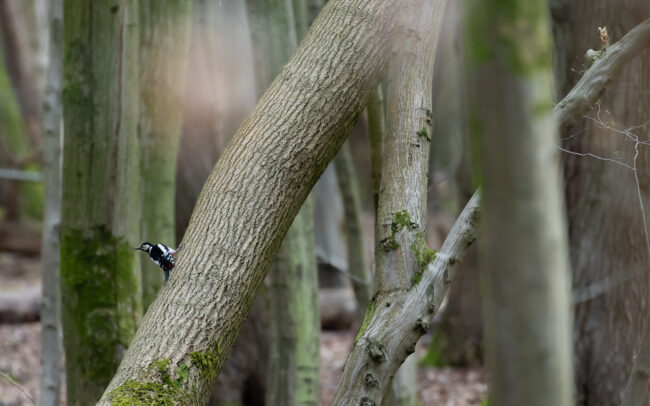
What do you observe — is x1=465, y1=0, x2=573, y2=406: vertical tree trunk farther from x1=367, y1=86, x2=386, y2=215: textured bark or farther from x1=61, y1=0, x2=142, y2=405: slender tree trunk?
x1=367, y1=86, x2=386, y2=215: textured bark

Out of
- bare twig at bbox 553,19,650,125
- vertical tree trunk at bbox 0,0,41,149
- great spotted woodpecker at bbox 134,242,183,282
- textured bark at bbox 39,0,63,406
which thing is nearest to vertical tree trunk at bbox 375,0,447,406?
bare twig at bbox 553,19,650,125

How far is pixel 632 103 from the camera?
5.09 m

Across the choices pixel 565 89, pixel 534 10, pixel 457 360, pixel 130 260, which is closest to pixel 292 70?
pixel 130 260

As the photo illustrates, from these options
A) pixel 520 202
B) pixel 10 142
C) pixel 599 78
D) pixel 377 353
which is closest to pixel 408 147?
pixel 599 78

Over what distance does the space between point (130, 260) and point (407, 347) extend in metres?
2.16

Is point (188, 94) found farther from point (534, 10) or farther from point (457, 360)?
point (534, 10)

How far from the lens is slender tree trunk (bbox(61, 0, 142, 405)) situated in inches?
172

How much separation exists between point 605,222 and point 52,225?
4.42 meters

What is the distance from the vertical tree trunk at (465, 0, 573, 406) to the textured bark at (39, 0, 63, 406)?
14.0 feet

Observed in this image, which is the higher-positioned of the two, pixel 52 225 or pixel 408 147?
pixel 52 225

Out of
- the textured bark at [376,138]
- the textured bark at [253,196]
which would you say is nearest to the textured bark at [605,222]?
the textured bark at [376,138]

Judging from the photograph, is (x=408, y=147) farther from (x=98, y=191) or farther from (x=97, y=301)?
(x=97, y=301)

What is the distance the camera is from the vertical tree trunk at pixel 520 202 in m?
1.63

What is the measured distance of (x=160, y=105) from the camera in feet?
16.9
